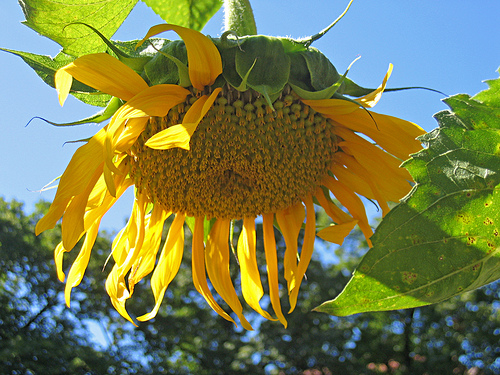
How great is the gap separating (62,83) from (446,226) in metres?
0.86

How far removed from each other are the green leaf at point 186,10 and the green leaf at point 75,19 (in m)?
0.22

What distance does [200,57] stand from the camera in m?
1.10

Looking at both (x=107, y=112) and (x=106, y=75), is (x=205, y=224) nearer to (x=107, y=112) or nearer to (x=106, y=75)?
(x=107, y=112)

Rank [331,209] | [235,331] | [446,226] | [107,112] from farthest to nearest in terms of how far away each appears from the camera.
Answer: [235,331]
[331,209]
[107,112]
[446,226]

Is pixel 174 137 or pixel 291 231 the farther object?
pixel 291 231

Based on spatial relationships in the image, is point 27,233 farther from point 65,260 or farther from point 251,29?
point 251,29

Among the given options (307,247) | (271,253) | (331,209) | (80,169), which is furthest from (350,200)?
(80,169)

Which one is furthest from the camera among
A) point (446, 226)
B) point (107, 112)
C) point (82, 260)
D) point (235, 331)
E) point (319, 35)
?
point (235, 331)

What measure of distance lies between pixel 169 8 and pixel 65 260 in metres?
13.1

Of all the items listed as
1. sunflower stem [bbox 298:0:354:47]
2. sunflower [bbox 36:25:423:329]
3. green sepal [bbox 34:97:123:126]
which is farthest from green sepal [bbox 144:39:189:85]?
sunflower stem [bbox 298:0:354:47]

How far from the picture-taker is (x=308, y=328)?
44.7 feet

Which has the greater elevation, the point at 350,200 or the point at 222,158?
the point at 350,200

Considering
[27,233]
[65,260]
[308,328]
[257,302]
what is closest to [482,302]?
[308,328]

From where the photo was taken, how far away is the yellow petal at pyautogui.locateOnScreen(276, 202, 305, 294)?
148 centimetres
